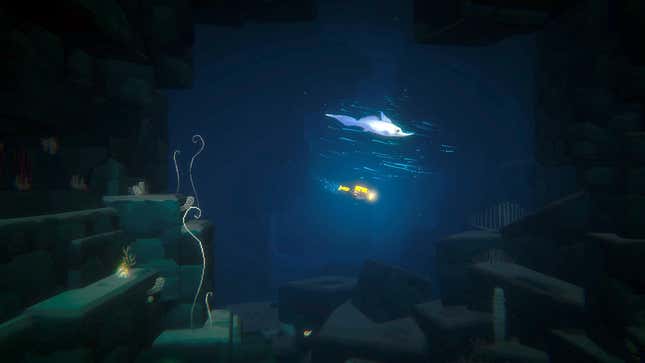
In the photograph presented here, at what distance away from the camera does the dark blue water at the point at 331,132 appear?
28.5 ft

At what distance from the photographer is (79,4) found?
70.7 inches

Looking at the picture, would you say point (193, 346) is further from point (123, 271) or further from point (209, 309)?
point (123, 271)

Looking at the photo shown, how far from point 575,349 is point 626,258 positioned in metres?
0.92

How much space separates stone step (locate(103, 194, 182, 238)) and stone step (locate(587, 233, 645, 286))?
10.0 feet

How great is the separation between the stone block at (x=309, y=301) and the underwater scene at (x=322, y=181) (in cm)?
4

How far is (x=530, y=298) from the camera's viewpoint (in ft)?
11.1

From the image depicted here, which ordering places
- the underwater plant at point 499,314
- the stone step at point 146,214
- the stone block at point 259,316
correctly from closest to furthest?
the stone step at point 146,214
the underwater plant at point 499,314
the stone block at point 259,316

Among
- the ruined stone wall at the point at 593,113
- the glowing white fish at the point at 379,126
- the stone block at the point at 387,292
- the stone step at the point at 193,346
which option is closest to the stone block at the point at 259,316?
the stone block at the point at 387,292

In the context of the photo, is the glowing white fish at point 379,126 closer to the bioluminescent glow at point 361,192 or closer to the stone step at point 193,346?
the bioluminescent glow at point 361,192

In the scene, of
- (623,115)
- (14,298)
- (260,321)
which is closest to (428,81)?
(623,115)

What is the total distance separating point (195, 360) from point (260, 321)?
5228 mm

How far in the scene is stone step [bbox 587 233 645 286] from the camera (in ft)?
Result: 7.75

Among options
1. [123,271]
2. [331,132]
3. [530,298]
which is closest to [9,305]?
[123,271]

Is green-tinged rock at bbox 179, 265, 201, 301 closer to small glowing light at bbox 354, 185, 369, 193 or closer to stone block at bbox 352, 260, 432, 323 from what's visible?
stone block at bbox 352, 260, 432, 323
